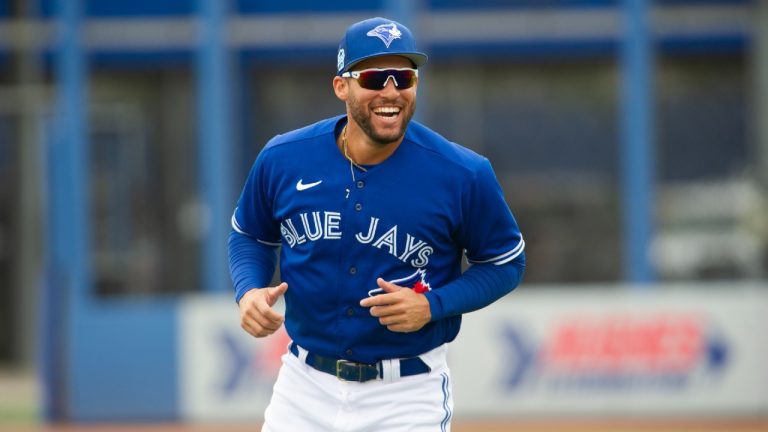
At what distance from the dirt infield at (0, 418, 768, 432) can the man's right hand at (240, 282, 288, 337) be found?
6447 mm

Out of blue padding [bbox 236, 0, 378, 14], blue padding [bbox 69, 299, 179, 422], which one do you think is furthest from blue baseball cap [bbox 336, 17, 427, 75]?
blue padding [bbox 236, 0, 378, 14]

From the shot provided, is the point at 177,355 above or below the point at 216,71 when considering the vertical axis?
below

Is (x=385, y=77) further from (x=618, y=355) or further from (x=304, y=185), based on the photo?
(x=618, y=355)

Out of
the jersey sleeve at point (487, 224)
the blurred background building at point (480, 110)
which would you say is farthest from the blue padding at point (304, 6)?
the jersey sleeve at point (487, 224)

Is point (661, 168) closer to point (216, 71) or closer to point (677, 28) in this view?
point (677, 28)

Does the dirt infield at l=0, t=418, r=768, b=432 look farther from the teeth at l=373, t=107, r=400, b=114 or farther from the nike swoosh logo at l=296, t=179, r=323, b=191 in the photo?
the teeth at l=373, t=107, r=400, b=114

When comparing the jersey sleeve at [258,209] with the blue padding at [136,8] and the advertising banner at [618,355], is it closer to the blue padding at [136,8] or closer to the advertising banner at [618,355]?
the advertising banner at [618,355]

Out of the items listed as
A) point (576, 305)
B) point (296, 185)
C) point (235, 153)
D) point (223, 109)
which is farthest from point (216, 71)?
point (296, 185)

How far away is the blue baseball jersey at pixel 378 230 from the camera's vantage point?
4539 millimetres

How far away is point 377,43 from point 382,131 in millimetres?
280

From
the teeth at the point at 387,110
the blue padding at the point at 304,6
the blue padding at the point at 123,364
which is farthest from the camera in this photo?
the blue padding at the point at 304,6

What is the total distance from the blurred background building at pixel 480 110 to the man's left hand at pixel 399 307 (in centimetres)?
974

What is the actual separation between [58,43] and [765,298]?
7467 millimetres

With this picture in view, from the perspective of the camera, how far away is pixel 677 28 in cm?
1438
